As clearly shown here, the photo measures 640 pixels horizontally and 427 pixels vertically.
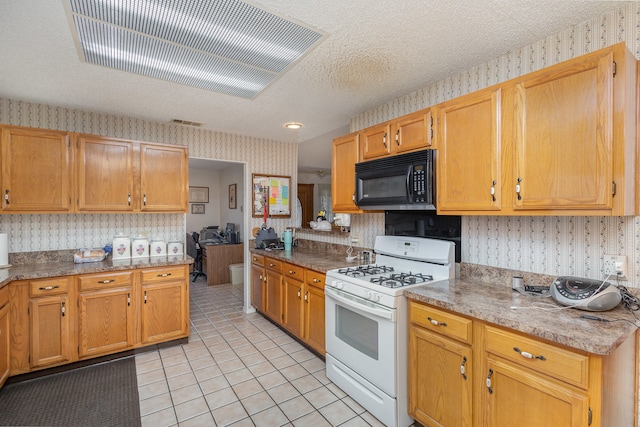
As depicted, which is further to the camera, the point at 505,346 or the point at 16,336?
the point at 16,336

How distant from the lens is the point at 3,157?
8.20 ft

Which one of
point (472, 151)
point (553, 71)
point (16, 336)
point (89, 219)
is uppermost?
point (553, 71)

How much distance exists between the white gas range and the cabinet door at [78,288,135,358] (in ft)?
6.25

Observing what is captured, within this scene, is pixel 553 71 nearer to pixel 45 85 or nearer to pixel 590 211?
pixel 590 211

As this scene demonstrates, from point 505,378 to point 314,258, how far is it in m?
2.01

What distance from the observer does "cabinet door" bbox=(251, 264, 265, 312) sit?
3.73 metres

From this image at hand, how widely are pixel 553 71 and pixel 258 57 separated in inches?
67.6

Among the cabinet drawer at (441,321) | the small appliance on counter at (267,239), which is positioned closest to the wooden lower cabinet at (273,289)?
the small appliance on counter at (267,239)

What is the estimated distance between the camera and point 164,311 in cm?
298

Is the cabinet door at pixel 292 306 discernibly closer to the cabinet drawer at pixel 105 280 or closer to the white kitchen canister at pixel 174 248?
the white kitchen canister at pixel 174 248

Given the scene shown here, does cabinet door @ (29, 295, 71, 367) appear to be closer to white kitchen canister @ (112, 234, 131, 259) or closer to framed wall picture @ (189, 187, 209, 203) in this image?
white kitchen canister @ (112, 234, 131, 259)

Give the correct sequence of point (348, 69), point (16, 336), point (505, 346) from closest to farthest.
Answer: point (505, 346) → point (348, 69) → point (16, 336)

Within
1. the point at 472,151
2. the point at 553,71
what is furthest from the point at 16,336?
the point at 553,71

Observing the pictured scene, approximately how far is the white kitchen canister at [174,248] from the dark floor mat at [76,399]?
117 centimetres
